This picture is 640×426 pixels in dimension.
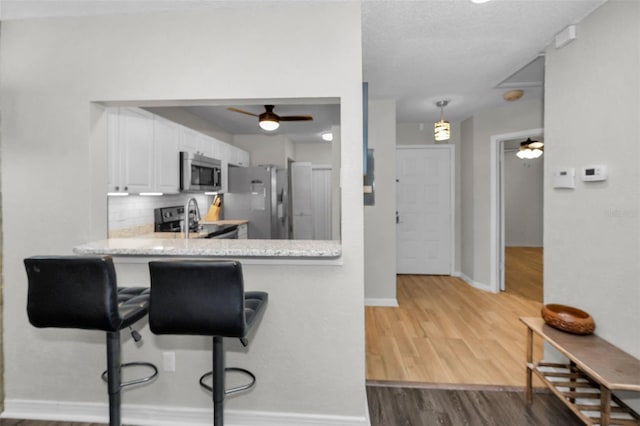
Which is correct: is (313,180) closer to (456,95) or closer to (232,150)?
(232,150)

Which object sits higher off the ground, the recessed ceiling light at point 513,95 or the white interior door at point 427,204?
the recessed ceiling light at point 513,95

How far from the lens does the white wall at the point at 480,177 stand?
4496 mm

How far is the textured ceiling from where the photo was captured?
6.72ft

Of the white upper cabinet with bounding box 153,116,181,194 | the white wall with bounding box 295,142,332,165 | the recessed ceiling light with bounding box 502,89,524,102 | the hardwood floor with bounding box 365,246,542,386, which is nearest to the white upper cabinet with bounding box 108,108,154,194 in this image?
the white upper cabinet with bounding box 153,116,181,194

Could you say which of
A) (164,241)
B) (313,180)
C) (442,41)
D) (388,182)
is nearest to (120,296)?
(164,241)

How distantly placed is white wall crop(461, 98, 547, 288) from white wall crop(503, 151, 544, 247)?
371 cm

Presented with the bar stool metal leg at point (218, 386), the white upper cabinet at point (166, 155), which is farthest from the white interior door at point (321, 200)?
the bar stool metal leg at point (218, 386)

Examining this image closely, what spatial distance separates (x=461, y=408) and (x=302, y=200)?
510 centimetres

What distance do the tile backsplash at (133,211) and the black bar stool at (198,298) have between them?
1843 millimetres

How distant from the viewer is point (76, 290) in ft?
4.97

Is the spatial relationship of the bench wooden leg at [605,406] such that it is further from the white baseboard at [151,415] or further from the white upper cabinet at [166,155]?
the white upper cabinet at [166,155]

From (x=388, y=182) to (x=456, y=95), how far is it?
4.01ft

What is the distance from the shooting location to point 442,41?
2.58m

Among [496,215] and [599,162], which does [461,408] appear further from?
[496,215]
